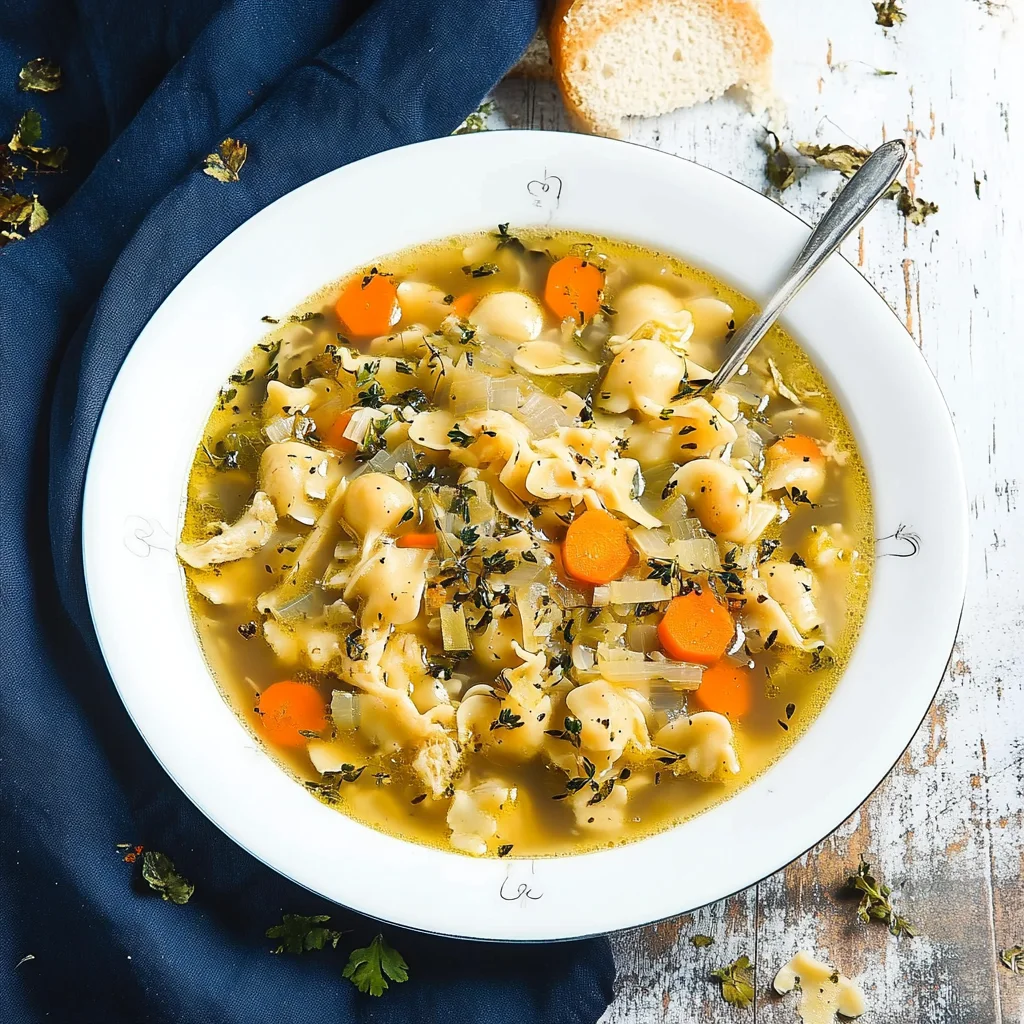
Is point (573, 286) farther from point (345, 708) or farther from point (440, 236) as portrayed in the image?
point (345, 708)

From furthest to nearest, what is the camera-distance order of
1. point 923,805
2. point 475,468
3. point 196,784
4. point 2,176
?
point 2,176 → point 923,805 → point 475,468 → point 196,784

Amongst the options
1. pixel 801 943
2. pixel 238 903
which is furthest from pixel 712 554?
pixel 238 903

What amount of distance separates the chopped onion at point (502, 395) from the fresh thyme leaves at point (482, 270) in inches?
18.4

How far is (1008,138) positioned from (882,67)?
A: 58 cm

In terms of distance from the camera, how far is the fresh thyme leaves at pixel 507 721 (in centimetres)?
327

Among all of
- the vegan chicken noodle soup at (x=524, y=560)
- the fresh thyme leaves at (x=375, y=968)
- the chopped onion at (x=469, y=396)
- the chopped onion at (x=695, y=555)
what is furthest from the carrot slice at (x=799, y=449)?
the fresh thyme leaves at (x=375, y=968)

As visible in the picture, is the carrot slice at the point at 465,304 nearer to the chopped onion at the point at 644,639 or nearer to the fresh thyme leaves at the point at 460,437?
the fresh thyme leaves at the point at 460,437

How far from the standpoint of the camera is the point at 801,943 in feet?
12.1

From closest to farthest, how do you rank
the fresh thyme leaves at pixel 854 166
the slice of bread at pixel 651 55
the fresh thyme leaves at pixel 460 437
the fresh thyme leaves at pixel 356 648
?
1. the fresh thyme leaves at pixel 356 648
2. the fresh thyme leaves at pixel 460 437
3. the slice of bread at pixel 651 55
4. the fresh thyme leaves at pixel 854 166

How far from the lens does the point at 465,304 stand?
151 inches

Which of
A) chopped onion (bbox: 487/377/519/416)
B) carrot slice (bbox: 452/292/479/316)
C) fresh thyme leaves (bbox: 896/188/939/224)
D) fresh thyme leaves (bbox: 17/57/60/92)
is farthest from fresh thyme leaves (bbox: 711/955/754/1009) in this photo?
fresh thyme leaves (bbox: 17/57/60/92)

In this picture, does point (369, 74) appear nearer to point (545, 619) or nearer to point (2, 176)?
point (2, 176)

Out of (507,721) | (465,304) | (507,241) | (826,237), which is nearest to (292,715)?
(507,721)

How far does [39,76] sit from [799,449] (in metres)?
3.24
